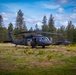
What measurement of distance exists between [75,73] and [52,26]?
82028 mm

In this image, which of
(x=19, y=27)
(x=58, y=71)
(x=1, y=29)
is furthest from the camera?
(x=19, y=27)

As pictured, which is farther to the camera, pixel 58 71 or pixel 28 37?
pixel 28 37

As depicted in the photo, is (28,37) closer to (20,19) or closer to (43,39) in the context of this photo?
(43,39)

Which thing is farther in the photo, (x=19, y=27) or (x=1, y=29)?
(x=19, y=27)

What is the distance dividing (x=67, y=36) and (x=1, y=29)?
101ft

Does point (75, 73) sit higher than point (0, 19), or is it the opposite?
point (0, 19)

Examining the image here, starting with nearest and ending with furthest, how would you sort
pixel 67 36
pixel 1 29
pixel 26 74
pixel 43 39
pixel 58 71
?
pixel 26 74 < pixel 58 71 < pixel 43 39 < pixel 1 29 < pixel 67 36

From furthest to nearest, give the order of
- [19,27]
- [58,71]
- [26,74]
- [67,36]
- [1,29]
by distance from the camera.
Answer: [67,36], [19,27], [1,29], [58,71], [26,74]

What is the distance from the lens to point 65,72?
7480 mm

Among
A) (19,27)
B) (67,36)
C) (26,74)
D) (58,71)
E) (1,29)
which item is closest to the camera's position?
(26,74)

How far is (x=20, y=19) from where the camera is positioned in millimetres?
83750

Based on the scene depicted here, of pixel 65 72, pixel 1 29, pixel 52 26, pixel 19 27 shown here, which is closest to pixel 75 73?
pixel 65 72

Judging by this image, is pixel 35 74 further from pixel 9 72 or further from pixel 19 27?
pixel 19 27

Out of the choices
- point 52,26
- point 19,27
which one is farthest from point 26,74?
point 52,26
